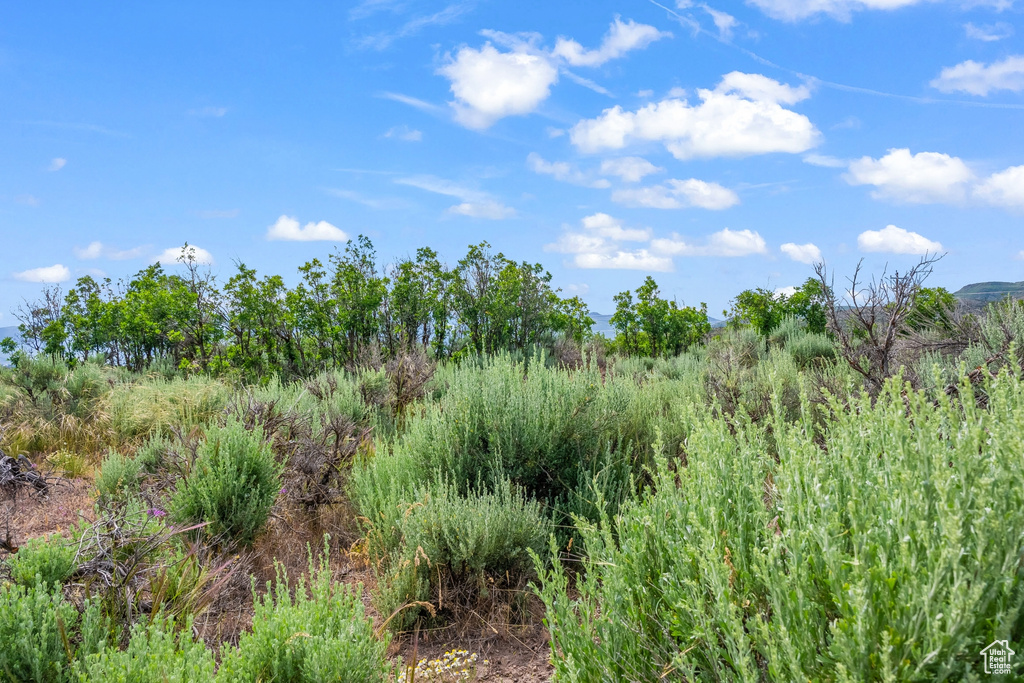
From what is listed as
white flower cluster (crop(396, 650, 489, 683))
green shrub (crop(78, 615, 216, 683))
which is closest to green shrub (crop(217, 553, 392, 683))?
green shrub (crop(78, 615, 216, 683))

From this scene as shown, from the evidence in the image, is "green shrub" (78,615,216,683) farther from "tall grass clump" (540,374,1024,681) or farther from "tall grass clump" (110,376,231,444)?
"tall grass clump" (110,376,231,444)

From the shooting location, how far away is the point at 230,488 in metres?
4.78

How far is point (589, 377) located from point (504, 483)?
1610mm

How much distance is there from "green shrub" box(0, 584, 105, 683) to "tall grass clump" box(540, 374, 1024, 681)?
7.05 ft

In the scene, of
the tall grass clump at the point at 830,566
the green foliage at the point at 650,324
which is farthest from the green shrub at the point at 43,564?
the green foliage at the point at 650,324

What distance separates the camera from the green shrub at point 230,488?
15.5ft

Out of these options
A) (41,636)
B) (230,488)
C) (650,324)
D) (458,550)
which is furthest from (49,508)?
(650,324)

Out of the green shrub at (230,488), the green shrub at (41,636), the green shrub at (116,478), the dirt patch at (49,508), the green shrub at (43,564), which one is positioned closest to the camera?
the green shrub at (41,636)

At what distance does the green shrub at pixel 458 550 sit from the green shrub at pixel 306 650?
3.22 feet

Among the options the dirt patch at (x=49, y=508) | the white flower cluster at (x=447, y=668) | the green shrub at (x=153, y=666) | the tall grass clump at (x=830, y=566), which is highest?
the tall grass clump at (x=830, y=566)

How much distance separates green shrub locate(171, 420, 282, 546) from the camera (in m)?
4.74

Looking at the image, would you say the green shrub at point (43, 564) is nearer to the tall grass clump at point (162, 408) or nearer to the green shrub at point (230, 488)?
the green shrub at point (230, 488)

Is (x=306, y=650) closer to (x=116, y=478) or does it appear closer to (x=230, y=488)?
(x=230, y=488)

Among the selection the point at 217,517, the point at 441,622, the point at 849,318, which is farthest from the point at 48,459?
the point at 849,318
